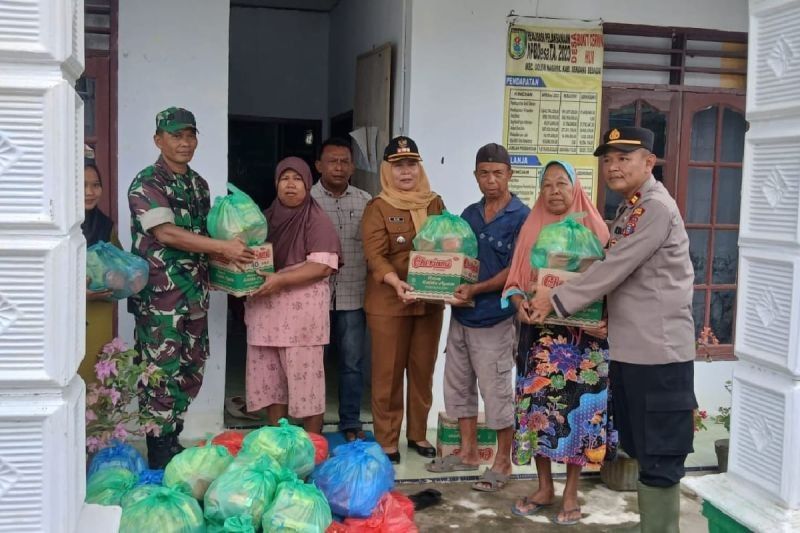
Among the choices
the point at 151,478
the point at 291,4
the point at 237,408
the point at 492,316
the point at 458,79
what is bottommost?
the point at 237,408

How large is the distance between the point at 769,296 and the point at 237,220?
8.06ft

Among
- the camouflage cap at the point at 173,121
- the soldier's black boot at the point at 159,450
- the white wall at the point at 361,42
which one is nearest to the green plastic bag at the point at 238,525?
the soldier's black boot at the point at 159,450

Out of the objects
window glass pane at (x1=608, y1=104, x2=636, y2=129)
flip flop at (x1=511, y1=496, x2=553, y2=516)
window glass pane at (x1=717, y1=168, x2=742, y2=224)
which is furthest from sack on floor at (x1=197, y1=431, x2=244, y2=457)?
window glass pane at (x1=717, y1=168, x2=742, y2=224)

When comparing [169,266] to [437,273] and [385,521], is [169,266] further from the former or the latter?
[385,521]

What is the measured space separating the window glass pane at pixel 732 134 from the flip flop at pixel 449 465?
2930 millimetres

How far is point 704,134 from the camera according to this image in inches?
230

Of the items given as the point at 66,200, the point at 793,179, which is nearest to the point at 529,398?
the point at 793,179

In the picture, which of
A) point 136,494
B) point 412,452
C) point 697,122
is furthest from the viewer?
point 697,122

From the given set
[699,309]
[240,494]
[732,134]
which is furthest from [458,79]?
[240,494]

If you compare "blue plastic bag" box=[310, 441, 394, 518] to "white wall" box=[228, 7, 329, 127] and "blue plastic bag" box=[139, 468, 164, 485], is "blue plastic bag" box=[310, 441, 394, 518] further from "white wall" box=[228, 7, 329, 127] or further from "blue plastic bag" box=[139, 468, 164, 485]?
"white wall" box=[228, 7, 329, 127]

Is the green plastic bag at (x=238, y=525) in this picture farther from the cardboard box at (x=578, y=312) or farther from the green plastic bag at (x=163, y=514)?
the cardboard box at (x=578, y=312)

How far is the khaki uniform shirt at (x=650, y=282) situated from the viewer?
11.0 ft

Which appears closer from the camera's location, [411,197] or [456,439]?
[411,197]

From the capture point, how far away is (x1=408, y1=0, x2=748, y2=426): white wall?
17.2 ft
